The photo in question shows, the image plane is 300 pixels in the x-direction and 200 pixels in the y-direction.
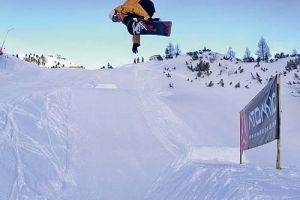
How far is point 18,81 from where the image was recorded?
22062 mm

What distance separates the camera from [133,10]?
9.03m

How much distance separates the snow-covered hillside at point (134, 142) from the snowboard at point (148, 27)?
2968 millimetres

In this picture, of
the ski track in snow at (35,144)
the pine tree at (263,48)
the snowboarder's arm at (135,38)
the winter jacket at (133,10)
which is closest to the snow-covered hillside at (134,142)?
the ski track in snow at (35,144)

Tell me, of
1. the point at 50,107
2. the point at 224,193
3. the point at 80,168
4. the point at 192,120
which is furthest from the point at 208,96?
the point at 224,193

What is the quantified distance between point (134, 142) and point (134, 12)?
5.05 metres

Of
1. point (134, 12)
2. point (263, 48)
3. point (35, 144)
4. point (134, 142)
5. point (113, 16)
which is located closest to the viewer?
point (134, 12)

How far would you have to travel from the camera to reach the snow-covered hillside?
7.96 meters

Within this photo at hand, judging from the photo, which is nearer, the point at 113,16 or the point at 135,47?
the point at 135,47

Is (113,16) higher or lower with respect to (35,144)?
higher

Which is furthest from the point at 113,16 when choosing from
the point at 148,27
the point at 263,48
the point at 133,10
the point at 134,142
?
the point at 263,48

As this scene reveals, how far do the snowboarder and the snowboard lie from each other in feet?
0.29

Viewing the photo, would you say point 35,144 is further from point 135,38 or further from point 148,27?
point 148,27

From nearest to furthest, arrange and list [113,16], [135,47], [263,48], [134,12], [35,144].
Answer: [134,12], [135,47], [113,16], [35,144], [263,48]

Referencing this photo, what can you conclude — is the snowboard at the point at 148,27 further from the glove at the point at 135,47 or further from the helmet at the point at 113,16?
the helmet at the point at 113,16
